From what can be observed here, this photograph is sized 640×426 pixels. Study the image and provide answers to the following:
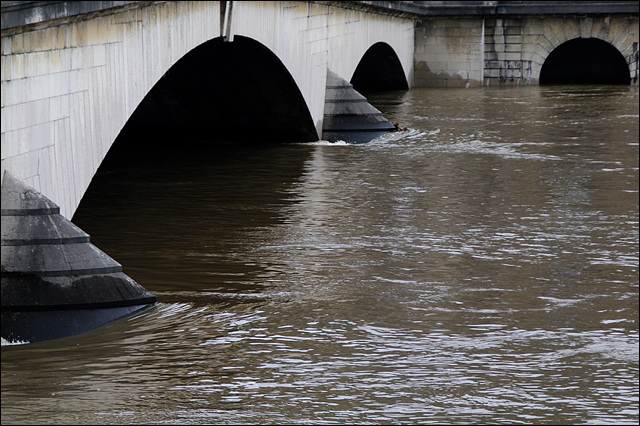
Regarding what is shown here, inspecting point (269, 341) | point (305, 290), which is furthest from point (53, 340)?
point (305, 290)

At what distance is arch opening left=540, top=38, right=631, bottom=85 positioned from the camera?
39250 millimetres

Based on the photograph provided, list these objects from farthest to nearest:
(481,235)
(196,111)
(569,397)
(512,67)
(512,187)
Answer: (512,67), (196,111), (512,187), (481,235), (569,397)

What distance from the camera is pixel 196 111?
1950 centimetres

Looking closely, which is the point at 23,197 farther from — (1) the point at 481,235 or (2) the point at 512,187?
(2) the point at 512,187

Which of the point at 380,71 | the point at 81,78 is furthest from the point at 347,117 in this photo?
the point at 380,71

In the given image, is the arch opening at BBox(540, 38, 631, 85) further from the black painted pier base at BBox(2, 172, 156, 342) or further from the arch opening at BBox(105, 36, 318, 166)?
the black painted pier base at BBox(2, 172, 156, 342)

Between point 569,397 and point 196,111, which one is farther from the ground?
point 196,111

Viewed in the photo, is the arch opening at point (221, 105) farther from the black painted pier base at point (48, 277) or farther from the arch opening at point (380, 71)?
the arch opening at point (380, 71)

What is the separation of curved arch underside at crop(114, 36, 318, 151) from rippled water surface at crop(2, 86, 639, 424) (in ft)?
5.20

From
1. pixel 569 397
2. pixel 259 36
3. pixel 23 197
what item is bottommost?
pixel 569 397

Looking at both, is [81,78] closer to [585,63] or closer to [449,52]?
[449,52]

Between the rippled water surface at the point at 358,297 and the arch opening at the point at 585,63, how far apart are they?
74.7 feet

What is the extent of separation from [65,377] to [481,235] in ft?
18.7

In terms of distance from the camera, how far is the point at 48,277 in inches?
310
